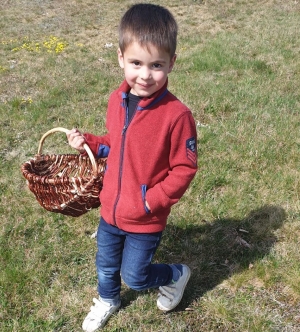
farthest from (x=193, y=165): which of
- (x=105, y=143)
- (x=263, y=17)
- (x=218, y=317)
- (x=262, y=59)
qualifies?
(x=263, y=17)

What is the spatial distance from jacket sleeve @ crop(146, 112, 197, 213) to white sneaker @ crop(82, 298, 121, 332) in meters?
0.94

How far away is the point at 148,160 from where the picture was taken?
93.0 inches

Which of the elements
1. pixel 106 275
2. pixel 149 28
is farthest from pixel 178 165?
pixel 106 275

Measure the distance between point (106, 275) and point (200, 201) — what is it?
4.88 feet

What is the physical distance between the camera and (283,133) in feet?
16.0

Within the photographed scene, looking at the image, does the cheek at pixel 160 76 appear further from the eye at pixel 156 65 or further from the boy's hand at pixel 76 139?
the boy's hand at pixel 76 139

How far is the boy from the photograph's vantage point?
7.10 feet

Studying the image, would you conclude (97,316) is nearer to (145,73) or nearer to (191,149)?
(191,149)

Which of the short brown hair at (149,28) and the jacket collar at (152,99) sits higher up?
the short brown hair at (149,28)

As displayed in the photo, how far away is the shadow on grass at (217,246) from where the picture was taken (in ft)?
10.7

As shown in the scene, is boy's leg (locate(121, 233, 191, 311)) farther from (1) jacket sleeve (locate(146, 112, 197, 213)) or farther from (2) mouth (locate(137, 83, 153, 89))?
(2) mouth (locate(137, 83, 153, 89))

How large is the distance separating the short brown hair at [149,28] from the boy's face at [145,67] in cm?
3

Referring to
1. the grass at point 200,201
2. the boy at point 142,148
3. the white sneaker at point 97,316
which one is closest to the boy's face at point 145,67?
the boy at point 142,148

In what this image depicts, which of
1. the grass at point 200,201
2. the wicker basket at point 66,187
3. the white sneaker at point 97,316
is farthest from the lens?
Result: the grass at point 200,201
